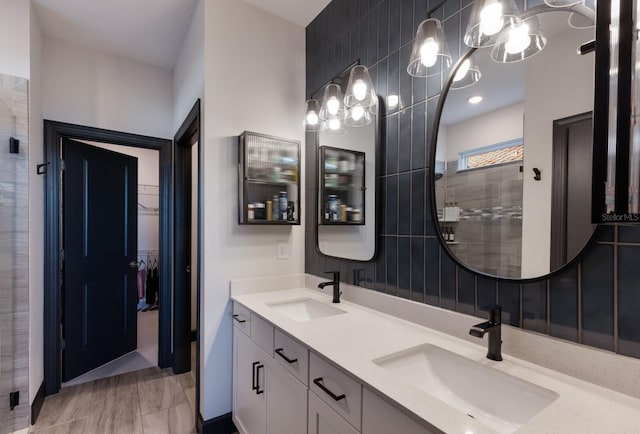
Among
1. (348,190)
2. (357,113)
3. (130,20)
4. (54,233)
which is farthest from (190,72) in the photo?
(54,233)

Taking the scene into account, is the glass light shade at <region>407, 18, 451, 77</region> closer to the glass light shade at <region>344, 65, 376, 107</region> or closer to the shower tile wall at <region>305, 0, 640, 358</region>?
the shower tile wall at <region>305, 0, 640, 358</region>

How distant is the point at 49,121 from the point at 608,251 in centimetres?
345

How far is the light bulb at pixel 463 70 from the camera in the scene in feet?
4.23

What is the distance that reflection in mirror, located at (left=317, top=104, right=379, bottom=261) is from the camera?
1747 mm

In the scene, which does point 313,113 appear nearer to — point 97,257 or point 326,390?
point 326,390

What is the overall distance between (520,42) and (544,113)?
10.6 inches

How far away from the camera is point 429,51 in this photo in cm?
126

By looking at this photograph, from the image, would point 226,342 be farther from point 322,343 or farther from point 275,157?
point 275,157

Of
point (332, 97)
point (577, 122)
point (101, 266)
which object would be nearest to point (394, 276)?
point (577, 122)

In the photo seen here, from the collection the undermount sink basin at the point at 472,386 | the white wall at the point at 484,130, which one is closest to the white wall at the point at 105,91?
the white wall at the point at 484,130

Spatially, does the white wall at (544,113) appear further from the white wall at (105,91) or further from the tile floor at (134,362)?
the tile floor at (134,362)

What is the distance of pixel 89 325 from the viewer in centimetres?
276

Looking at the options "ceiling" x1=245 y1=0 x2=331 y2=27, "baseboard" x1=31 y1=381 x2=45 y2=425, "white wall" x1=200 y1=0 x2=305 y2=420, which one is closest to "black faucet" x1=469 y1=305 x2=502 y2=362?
"white wall" x1=200 y1=0 x2=305 y2=420

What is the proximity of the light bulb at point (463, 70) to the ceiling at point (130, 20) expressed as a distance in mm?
1283
